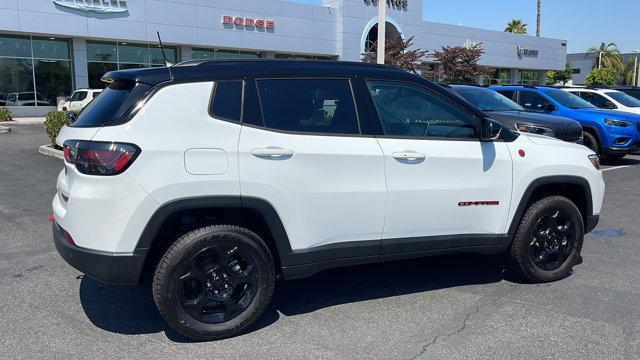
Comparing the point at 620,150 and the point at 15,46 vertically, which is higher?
the point at 15,46

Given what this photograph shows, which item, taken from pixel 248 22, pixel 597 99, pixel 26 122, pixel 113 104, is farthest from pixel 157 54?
pixel 113 104

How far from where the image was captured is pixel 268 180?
11.8ft

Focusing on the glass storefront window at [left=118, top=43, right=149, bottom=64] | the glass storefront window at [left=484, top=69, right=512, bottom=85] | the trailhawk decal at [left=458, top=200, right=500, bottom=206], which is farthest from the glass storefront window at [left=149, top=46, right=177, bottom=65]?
the glass storefront window at [left=484, top=69, right=512, bottom=85]

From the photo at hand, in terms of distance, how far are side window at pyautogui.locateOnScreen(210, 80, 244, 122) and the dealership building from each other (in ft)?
83.5

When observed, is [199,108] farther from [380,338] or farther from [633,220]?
[633,220]

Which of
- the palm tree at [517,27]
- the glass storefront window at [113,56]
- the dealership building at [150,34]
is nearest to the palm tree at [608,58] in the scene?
the palm tree at [517,27]

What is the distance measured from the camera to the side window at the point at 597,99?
14586mm

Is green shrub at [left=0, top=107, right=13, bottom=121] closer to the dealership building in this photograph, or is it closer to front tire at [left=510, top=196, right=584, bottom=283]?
the dealership building

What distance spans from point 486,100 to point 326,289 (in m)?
7.56

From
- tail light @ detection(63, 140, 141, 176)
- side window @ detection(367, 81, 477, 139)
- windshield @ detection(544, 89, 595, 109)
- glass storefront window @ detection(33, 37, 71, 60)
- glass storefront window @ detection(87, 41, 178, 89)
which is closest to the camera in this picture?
tail light @ detection(63, 140, 141, 176)

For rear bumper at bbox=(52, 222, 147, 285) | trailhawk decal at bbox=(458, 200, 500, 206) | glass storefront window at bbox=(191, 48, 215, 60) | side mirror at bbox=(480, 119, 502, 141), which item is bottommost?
rear bumper at bbox=(52, 222, 147, 285)

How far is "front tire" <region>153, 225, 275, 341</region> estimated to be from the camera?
3.49 m

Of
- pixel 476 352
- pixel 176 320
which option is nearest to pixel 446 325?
pixel 476 352

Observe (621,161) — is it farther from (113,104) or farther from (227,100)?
(113,104)
